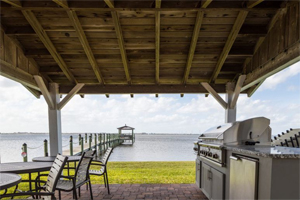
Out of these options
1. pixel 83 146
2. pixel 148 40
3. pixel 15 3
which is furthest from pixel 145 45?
pixel 83 146

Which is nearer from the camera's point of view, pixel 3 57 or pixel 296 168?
pixel 296 168

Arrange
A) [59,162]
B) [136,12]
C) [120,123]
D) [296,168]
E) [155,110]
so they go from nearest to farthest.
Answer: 1. [296,168]
2. [59,162]
3. [136,12]
4. [155,110]
5. [120,123]

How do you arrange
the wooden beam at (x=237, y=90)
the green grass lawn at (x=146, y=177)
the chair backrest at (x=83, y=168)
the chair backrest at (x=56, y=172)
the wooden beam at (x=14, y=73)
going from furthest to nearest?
the wooden beam at (x=237, y=90) < the green grass lawn at (x=146, y=177) < the wooden beam at (x=14, y=73) < the chair backrest at (x=83, y=168) < the chair backrest at (x=56, y=172)

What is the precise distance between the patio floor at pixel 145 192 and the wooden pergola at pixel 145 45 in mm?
1808

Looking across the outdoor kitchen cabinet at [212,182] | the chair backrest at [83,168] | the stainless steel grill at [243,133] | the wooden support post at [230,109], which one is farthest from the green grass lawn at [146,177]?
the stainless steel grill at [243,133]

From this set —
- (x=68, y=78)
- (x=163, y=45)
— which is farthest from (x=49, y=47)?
(x=163, y=45)

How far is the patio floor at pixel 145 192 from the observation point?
3.38 metres

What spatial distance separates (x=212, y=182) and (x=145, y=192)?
1.43 metres

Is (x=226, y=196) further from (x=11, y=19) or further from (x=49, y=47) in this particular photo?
(x=11, y=19)

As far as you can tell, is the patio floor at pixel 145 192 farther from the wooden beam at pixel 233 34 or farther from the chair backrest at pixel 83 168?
the wooden beam at pixel 233 34

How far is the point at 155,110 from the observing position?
74.1 ft

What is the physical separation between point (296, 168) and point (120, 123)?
89.6 ft

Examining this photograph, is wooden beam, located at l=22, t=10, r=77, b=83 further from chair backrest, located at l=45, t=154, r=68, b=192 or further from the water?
the water

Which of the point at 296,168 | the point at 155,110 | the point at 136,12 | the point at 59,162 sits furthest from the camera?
the point at 155,110
